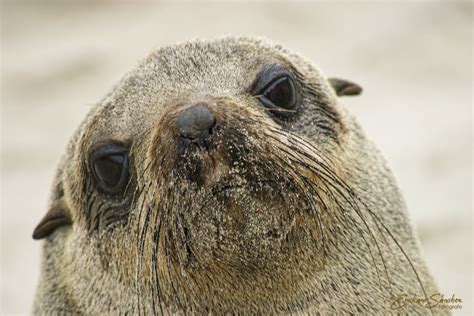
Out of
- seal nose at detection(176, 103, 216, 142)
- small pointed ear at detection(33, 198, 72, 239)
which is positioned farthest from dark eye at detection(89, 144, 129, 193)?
seal nose at detection(176, 103, 216, 142)

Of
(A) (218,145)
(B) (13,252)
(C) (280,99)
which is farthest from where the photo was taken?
(B) (13,252)

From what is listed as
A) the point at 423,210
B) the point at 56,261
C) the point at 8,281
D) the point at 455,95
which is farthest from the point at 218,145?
the point at 455,95

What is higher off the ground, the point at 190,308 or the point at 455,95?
the point at 455,95

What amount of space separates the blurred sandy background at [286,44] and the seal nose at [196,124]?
5474 mm

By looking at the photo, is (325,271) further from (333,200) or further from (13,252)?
(13,252)

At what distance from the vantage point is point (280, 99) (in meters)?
4.51

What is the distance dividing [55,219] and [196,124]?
1.64 m

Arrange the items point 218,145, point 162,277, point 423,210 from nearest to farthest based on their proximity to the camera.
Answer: point 218,145, point 162,277, point 423,210

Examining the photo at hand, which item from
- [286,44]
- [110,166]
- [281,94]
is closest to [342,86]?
[281,94]

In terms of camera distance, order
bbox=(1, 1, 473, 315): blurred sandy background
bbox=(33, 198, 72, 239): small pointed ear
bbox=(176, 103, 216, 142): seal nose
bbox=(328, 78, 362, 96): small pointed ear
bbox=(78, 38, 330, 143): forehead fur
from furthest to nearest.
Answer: bbox=(1, 1, 473, 315): blurred sandy background
bbox=(328, 78, 362, 96): small pointed ear
bbox=(33, 198, 72, 239): small pointed ear
bbox=(78, 38, 330, 143): forehead fur
bbox=(176, 103, 216, 142): seal nose

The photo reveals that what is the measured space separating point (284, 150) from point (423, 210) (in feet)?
18.2

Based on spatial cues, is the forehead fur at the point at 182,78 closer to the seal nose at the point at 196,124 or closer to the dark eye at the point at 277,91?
the dark eye at the point at 277,91

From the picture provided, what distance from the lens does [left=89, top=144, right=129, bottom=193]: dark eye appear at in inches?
177

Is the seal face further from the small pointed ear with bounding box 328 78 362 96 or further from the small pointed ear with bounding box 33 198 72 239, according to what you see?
the small pointed ear with bounding box 328 78 362 96
